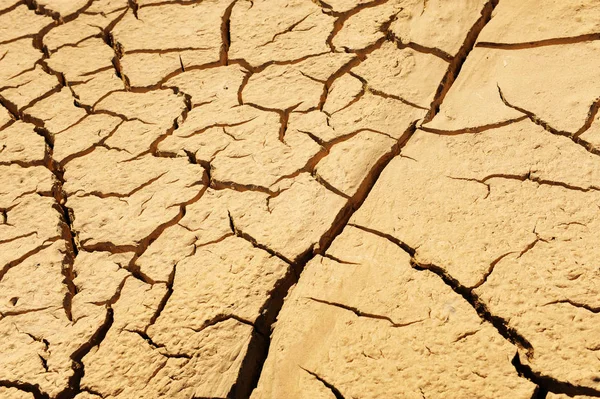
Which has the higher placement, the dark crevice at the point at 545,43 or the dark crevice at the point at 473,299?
the dark crevice at the point at 545,43

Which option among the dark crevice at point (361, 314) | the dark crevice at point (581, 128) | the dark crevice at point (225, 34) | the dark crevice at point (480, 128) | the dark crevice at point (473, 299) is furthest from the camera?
the dark crevice at point (225, 34)

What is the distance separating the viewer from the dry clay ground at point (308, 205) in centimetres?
183

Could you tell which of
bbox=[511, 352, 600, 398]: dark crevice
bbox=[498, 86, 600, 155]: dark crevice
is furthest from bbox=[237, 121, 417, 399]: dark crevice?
bbox=[511, 352, 600, 398]: dark crevice

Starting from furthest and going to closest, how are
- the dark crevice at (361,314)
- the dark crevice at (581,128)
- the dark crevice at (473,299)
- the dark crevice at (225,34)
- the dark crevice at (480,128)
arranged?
the dark crevice at (225,34), the dark crevice at (480,128), the dark crevice at (581,128), the dark crevice at (361,314), the dark crevice at (473,299)

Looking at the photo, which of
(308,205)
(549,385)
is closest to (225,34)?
(308,205)

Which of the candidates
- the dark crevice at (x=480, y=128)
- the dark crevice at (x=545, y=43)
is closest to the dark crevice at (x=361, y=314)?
the dark crevice at (x=480, y=128)

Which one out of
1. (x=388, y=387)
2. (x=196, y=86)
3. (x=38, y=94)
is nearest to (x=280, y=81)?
(x=196, y=86)

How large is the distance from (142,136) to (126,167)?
184 millimetres

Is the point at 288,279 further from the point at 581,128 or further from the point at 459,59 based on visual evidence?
the point at 459,59

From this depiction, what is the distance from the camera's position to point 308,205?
2.25 m

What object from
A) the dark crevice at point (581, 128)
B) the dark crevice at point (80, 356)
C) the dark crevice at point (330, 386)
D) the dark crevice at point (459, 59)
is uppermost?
the dark crevice at point (459, 59)

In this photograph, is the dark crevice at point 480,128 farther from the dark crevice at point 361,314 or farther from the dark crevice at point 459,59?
the dark crevice at point 361,314

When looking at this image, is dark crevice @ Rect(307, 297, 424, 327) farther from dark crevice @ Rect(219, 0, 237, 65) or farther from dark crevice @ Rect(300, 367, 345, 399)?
dark crevice @ Rect(219, 0, 237, 65)

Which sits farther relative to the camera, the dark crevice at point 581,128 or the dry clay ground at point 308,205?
the dark crevice at point 581,128
